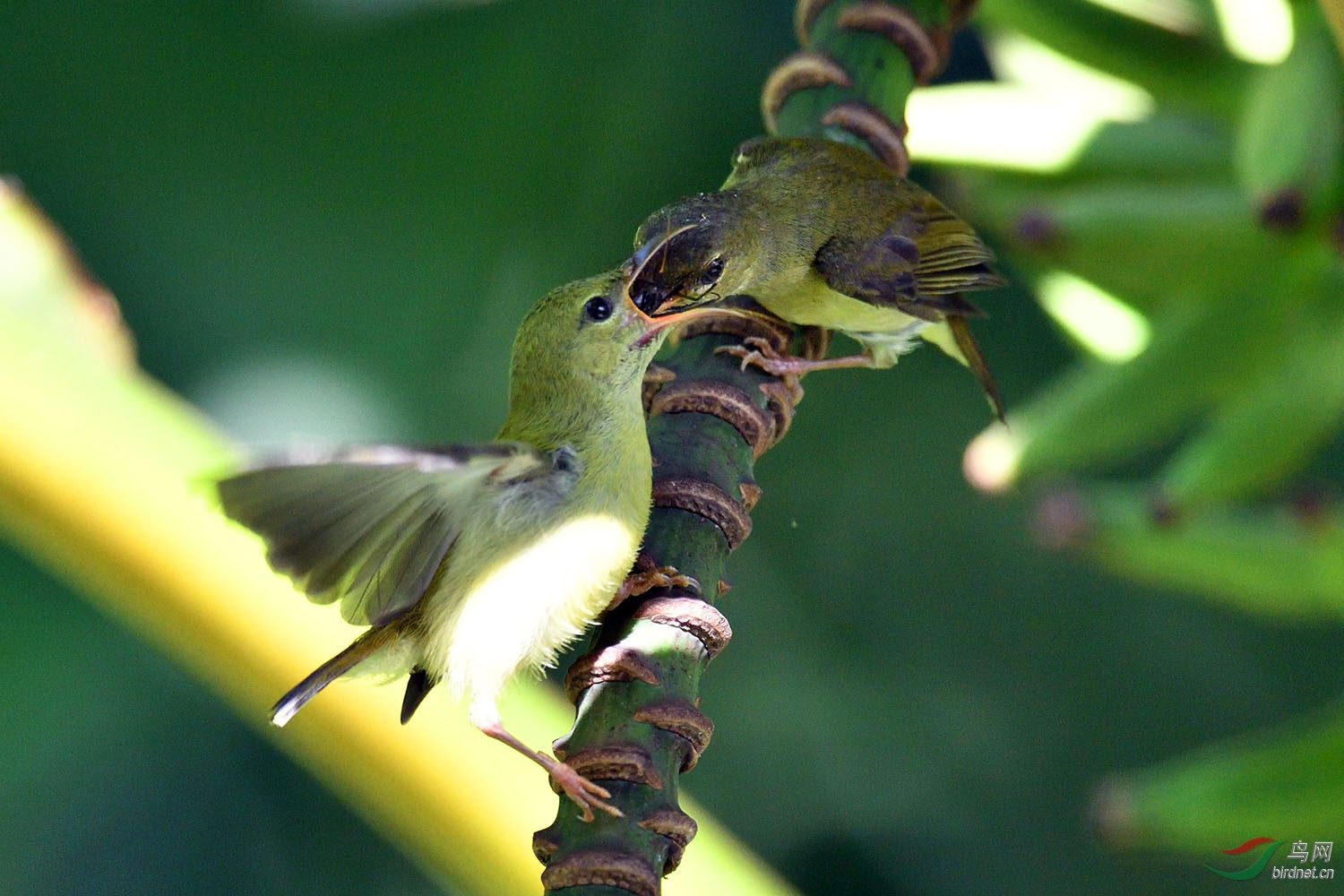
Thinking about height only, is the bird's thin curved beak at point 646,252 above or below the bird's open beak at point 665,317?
above

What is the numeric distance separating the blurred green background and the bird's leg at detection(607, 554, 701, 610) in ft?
3.11

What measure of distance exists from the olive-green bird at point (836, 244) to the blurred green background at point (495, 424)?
547 millimetres

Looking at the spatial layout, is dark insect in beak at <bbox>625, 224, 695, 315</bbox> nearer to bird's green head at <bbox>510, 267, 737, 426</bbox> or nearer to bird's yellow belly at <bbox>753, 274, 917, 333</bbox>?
bird's green head at <bbox>510, 267, 737, 426</bbox>

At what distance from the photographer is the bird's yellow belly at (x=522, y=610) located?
90 centimetres

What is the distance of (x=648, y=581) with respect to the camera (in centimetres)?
85

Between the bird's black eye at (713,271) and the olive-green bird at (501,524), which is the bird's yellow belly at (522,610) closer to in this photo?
the olive-green bird at (501,524)

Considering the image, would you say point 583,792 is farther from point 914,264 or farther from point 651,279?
point 914,264

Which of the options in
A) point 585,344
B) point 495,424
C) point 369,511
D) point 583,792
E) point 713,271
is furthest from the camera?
point 495,424

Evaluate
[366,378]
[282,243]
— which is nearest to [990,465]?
[366,378]

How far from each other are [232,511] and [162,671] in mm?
1076

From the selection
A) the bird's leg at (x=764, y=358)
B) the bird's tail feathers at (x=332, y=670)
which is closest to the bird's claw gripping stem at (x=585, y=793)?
the bird's tail feathers at (x=332, y=670)

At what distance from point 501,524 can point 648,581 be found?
136 millimetres

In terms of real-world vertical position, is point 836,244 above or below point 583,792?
above

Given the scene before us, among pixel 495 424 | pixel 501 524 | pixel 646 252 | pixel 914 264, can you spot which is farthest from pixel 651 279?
pixel 495 424
